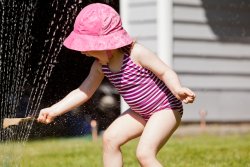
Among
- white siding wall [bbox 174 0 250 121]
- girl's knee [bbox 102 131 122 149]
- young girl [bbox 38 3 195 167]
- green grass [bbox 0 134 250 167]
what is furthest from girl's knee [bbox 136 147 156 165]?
white siding wall [bbox 174 0 250 121]

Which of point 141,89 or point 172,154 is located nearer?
point 141,89

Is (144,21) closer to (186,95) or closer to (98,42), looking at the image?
(98,42)

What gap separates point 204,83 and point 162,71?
5.16m

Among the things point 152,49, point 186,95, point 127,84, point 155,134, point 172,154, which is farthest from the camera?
point 152,49

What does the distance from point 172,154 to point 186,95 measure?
2727 millimetres

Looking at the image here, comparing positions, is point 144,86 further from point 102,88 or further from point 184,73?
point 102,88

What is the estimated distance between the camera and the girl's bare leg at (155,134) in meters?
3.86

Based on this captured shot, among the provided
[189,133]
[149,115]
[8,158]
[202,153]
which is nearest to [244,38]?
[189,133]

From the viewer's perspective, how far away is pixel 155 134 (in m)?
3.92

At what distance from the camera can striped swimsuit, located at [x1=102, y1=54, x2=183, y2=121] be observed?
4020 millimetres

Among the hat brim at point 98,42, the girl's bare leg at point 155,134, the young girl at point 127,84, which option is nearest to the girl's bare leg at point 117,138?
the young girl at point 127,84

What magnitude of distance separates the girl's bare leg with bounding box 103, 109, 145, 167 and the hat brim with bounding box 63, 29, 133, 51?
1.51 feet

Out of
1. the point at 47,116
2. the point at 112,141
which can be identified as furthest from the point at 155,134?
the point at 47,116

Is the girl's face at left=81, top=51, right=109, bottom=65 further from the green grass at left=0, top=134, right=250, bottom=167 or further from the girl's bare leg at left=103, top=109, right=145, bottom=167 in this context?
the green grass at left=0, top=134, right=250, bottom=167
